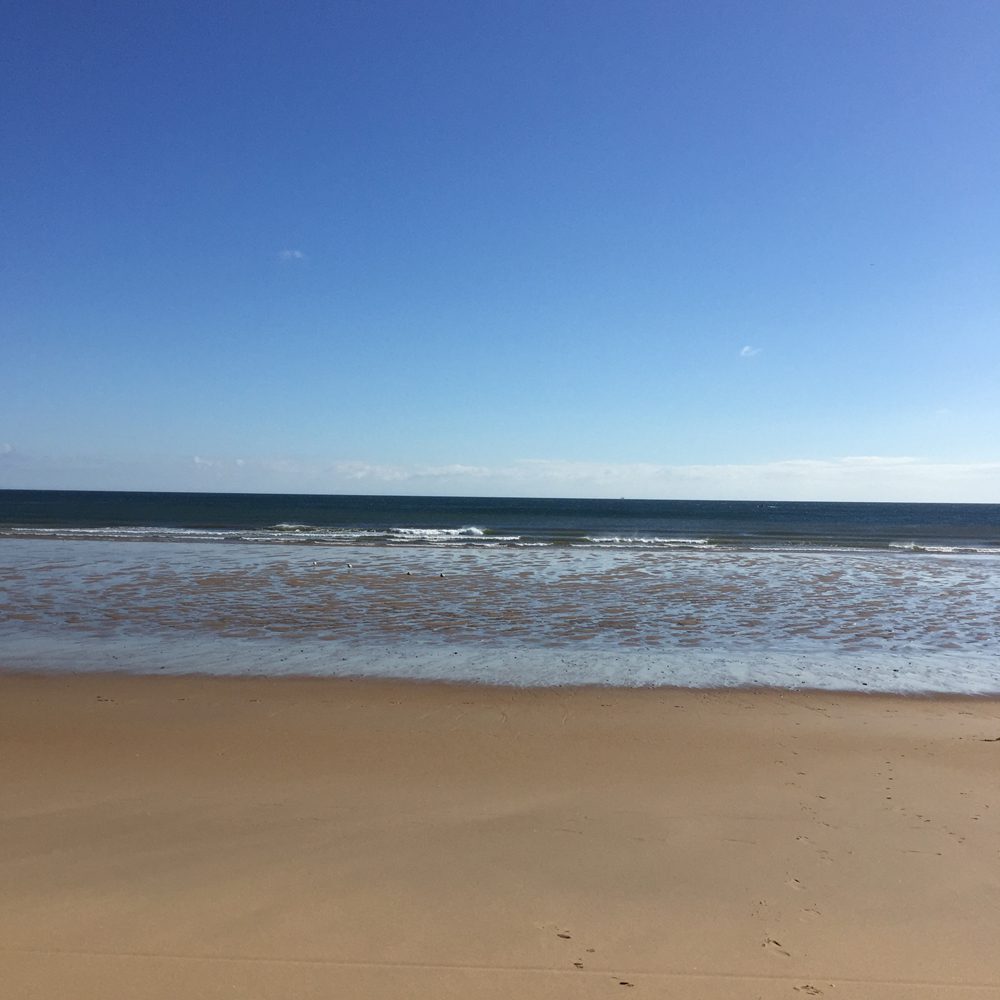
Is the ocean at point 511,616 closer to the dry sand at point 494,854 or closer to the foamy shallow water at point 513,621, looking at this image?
the foamy shallow water at point 513,621

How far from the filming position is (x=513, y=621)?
1452 cm

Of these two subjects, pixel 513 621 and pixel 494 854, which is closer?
pixel 494 854

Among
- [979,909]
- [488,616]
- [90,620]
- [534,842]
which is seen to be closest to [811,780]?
[979,909]

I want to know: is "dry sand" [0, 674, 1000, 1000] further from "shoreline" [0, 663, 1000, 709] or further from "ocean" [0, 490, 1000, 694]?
"ocean" [0, 490, 1000, 694]

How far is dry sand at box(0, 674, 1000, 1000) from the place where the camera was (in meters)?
3.66

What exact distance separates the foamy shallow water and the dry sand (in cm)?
243

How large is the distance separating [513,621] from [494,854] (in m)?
9.67

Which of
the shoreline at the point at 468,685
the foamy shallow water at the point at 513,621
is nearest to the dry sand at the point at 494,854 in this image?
the shoreline at the point at 468,685

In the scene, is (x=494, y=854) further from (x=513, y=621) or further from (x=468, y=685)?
(x=513, y=621)

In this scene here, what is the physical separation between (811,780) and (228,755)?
5364 millimetres

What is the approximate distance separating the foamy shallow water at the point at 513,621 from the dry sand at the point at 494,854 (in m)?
2.43

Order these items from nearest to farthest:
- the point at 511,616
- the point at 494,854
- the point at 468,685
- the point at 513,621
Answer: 1. the point at 494,854
2. the point at 468,685
3. the point at 513,621
4. the point at 511,616

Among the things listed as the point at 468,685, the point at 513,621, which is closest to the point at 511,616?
the point at 513,621

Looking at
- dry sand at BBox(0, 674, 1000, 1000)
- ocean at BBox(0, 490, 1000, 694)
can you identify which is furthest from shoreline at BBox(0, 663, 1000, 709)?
dry sand at BBox(0, 674, 1000, 1000)
